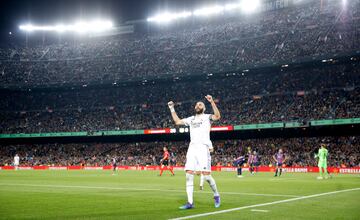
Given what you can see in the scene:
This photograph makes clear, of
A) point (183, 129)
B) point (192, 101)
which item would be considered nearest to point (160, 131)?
point (183, 129)

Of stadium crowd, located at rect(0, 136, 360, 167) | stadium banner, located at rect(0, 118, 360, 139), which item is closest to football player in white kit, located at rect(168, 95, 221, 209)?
stadium crowd, located at rect(0, 136, 360, 167)

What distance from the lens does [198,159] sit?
9891 millimetres

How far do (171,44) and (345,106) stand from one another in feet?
104

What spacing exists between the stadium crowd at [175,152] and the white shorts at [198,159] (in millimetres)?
36172

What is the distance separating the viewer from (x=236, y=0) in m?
69.6

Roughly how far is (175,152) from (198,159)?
47.9 meters

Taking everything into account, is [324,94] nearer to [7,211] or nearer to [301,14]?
[301,14]

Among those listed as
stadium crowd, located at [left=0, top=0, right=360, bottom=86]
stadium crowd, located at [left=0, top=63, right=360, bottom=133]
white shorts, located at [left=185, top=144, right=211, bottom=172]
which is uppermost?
stadium crowd, located at [left=0, top=0, right=360, bottom=86]

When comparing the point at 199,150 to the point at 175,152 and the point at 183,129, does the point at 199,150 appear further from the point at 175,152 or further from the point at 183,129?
the point at 175,152

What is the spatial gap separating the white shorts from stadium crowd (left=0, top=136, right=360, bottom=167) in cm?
3617

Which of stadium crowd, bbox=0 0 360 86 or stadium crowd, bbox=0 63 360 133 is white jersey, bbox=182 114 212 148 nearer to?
stadium crowd, bbox=0 63 360 133

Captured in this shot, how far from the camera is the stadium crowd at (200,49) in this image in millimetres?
56406

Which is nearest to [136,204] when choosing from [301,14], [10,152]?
[301,14]

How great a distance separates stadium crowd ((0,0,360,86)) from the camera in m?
56.4
